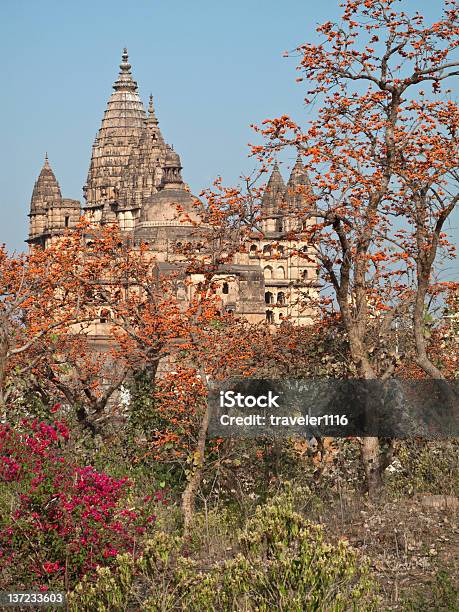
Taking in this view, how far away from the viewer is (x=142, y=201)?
265 feet

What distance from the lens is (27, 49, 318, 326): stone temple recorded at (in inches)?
2569

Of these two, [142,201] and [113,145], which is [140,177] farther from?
[113,145]

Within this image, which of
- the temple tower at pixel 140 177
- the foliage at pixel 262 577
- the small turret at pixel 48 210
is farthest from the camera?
the small turret at pixel 48 210

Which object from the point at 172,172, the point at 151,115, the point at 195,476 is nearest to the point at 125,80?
the point at 151,115

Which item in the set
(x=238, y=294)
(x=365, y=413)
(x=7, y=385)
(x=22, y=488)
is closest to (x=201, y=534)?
(x=22, y=488)

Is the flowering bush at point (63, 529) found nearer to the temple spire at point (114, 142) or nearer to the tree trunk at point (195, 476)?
the tree trunk at point (195, 476)

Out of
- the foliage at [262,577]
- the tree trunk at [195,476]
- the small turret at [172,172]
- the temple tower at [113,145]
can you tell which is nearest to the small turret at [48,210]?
the temple tower at [113,145]

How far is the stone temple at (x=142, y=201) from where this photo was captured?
65.2 metres

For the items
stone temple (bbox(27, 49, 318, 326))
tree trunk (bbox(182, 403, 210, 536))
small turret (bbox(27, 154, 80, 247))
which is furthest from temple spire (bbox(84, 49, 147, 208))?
tree trunk (bbox(182, 403, 210, 536))

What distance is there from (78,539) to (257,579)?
2203mm

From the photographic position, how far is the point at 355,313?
13898mm

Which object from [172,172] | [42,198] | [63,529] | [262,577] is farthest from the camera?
[42,198]

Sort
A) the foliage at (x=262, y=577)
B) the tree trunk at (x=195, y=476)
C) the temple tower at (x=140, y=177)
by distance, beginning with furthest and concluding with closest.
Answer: the temple tower at (x=140, y=177) → the tree trunk at (x=195, y=476) → the foliage at (x=262, y=577)

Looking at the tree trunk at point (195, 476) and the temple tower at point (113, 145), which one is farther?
the temple tower at point (113, 145)
